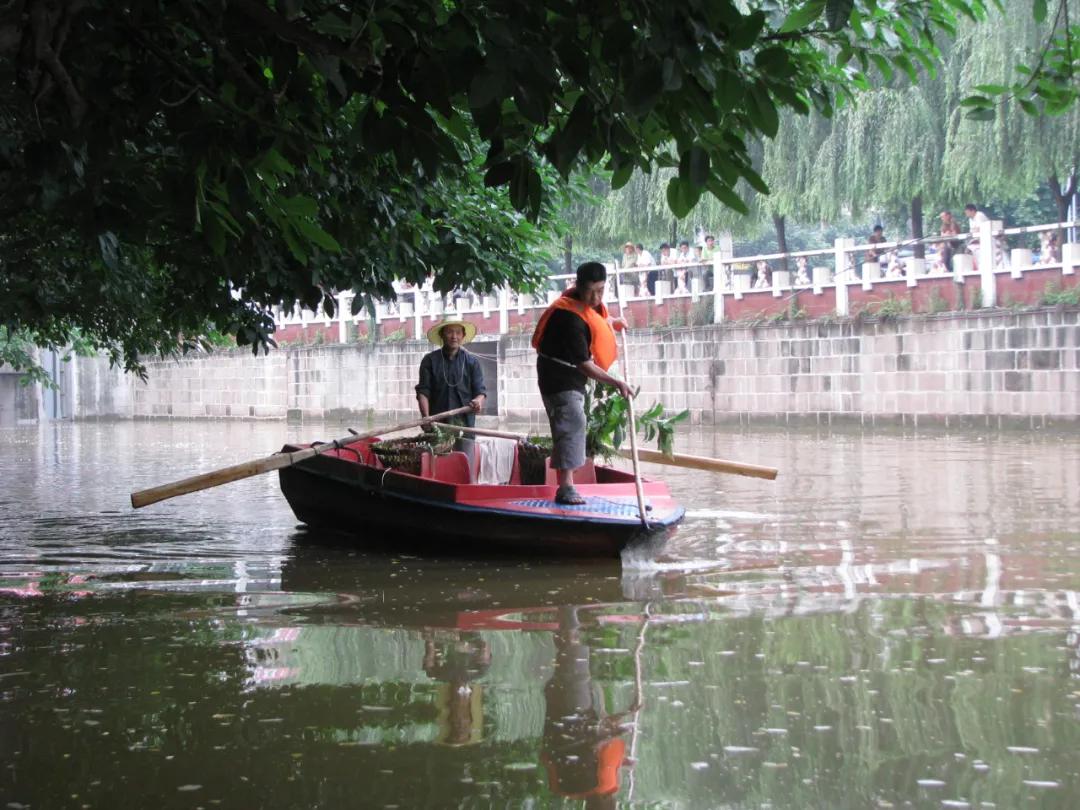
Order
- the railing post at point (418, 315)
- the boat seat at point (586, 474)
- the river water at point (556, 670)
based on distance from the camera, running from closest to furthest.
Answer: the river water at point (556, 670) → the boat seat at point (586, 474) → the railing post at point (418, 315)

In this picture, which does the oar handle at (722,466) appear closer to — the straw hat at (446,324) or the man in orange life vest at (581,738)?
the straw hat at (446,324)

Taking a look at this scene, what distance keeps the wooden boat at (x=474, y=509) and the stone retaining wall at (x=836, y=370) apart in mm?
12243

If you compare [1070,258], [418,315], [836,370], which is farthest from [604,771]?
[418,315]

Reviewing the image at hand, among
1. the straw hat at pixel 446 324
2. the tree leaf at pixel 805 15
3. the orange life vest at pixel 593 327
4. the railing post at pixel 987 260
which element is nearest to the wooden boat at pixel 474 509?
the orange life vest at pixel 593 327

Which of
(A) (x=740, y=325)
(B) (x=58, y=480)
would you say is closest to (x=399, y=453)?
(B) (x=58, y=480)

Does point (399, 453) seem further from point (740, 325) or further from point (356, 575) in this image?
point (740, 325)

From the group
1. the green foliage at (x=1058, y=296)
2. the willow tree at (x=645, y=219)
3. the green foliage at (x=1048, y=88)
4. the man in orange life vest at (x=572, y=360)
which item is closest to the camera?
the green foliage at (x=1048, y=88)

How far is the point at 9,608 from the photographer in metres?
6.30

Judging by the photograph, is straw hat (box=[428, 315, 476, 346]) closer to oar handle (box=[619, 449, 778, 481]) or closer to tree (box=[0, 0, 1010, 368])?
oar handle (box=[619, 449, 778, 481])

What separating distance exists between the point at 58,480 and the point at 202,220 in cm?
1158

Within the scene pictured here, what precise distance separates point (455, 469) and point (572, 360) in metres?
1.84

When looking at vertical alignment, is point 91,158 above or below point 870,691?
above

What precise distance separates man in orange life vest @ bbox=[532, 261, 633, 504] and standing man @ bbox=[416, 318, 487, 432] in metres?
1.99

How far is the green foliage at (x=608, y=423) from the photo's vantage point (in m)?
8.23
